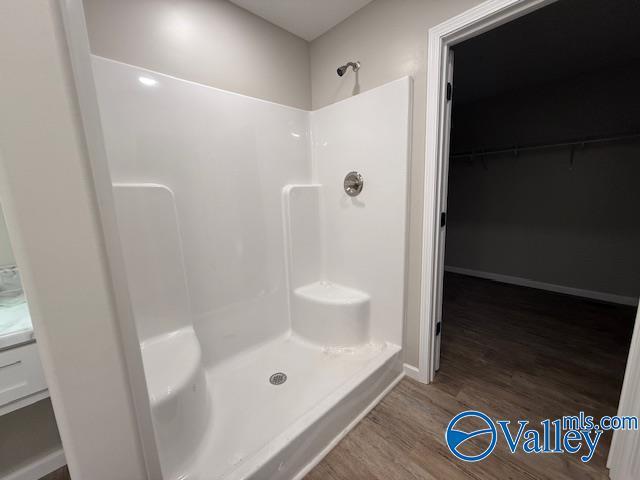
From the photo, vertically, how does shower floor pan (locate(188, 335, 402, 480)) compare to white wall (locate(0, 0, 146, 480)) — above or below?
below

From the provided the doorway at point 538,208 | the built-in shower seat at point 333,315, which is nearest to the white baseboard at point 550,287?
the doorway at point 538,208

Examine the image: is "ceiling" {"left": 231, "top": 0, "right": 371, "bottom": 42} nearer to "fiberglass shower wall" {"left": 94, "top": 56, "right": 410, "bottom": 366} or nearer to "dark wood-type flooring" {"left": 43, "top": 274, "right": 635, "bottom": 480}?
"fiberglass shower wall" {"left": 94, "top": 56, "right": 410, "bottom": 366}

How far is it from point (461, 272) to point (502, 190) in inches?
53.9

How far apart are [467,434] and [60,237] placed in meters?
1.86

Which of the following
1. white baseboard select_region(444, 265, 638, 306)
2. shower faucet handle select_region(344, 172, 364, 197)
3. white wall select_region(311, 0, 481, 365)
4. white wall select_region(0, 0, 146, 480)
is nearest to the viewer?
white wall select_region(0, 0, 146, 480)

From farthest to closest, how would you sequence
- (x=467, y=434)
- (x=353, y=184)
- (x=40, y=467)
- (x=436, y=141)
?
1. (x=353, y=184)
2. (x=436, y=141)
3. (x=467, y=434)
4. (x=40, y=467)

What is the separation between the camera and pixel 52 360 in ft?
1.28

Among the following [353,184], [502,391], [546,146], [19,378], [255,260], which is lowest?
[502,391]

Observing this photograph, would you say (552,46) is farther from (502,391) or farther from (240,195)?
(240,195)

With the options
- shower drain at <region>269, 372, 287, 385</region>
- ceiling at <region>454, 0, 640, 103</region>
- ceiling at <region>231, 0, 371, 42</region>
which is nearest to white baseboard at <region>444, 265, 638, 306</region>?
ceiling at <region>454, 0, 640, 103</region>

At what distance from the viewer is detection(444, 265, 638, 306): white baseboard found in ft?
9.20

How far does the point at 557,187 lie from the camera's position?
306cm

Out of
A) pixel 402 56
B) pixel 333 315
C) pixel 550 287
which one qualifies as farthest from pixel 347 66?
pixel 550 287

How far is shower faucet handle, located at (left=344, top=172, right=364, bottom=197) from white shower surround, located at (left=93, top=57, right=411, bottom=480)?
46 millimetres
